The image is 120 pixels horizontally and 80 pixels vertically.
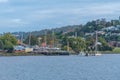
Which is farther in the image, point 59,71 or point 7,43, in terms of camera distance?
point 7,43

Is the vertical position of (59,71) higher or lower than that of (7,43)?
lower

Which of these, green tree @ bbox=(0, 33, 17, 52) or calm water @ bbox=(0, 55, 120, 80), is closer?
calm water @ bbox=(0, 55, 120, 80)

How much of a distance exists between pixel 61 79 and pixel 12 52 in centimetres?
12081

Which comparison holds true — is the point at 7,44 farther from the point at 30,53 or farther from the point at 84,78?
the point at 84,78

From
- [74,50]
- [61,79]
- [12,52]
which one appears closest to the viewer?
[61,79]

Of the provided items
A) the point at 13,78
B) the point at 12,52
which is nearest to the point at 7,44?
the point at 12,52

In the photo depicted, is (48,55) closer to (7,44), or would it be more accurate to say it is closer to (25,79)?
(7,44)

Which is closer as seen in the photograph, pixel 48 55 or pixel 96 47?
pixel 48 55

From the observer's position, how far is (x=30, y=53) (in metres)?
185

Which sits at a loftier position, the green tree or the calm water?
the green tree

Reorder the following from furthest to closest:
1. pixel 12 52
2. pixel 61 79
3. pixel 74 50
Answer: pixel 74 50, pixel 12 52, pixel 61 79

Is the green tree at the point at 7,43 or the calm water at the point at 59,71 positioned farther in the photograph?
the green tree at the point at 7,43

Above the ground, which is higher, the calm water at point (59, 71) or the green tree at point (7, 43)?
the green tree at point (7, 43)

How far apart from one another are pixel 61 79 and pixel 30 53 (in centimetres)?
12088
